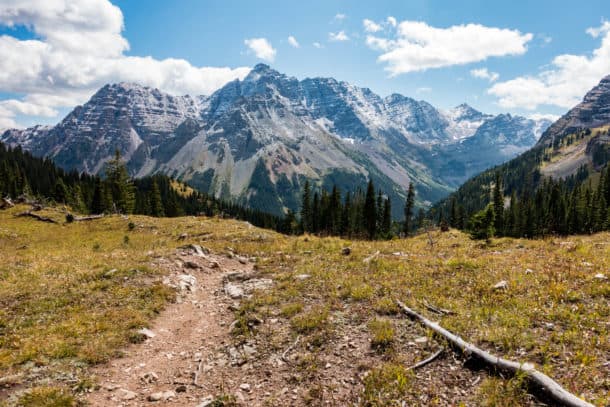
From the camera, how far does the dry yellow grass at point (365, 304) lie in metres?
7.43

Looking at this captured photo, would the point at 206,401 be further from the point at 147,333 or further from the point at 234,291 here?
the point at 234,291

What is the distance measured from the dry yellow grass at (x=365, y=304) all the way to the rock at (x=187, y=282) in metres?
1.14

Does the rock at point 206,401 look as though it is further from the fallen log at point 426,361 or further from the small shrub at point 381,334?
the fallen log at point 426,361

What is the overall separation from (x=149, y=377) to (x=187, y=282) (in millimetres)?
7479

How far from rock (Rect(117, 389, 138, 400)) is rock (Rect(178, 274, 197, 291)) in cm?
710

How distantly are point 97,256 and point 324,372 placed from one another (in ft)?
60.2

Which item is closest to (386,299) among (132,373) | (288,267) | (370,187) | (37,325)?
(288,267)

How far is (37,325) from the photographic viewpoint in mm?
10750

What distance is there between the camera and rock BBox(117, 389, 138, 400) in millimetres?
7802

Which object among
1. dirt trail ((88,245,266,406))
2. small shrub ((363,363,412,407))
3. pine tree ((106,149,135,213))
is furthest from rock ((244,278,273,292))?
pine tree ((106,149,135,213))

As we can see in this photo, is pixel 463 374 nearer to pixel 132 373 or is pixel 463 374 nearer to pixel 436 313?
pixel 436 313

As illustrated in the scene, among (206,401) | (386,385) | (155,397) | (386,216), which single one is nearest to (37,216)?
(155,397)

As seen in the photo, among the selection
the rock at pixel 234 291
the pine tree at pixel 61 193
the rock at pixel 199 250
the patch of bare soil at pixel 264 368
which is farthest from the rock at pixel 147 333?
the pine tree at pixel 61 193

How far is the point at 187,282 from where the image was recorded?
15.9 meters
